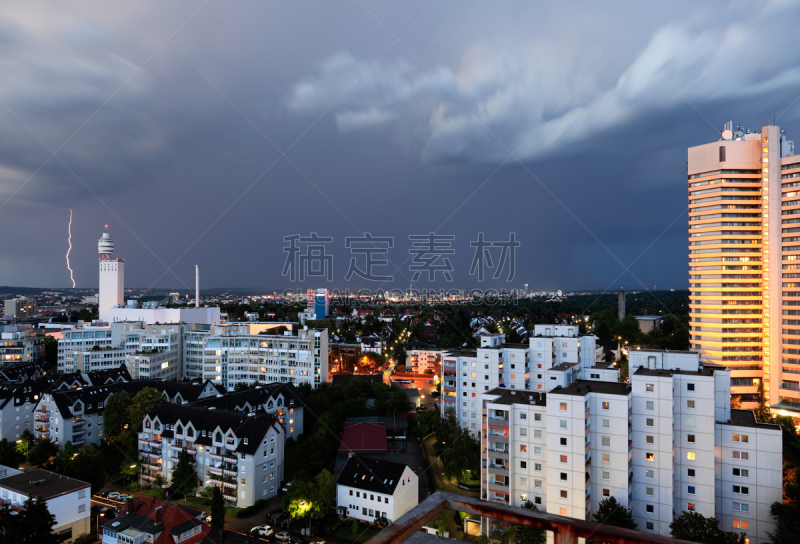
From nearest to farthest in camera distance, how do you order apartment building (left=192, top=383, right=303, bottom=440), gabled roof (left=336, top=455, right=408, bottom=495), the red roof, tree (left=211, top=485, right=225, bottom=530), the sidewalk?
tree (left=211, top=485, right=225, bottom=530), gabled roof (left=336, top=455, right=408, bottom=495), the sidewalk, the red roof, apartment building (left=192, top=383, right=303, bottom=440)

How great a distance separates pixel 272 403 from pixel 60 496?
747 centimetres

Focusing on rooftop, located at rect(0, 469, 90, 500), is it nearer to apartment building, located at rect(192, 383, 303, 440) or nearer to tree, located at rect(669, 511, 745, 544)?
apartment building, located at rect(192, 383, 303, 440)

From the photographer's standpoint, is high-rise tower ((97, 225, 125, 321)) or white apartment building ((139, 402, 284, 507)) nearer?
white apartment building ((139, 402, 284, 507))

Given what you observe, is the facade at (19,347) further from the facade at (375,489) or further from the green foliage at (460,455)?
the green foliage at (460,455)

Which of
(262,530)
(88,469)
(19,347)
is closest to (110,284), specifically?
(19,347)

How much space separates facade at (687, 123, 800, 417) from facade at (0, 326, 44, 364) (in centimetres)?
4596

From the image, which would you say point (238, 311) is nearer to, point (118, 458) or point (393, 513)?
point (118, 458)

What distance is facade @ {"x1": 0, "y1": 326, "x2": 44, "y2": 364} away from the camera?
A: 33.2 metres

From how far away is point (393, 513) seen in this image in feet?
40.0

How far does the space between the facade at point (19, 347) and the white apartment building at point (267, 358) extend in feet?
56.4

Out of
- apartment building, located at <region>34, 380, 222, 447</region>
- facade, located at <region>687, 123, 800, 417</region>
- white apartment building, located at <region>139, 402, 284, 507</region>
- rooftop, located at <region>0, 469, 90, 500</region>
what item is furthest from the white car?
facade, located at <region>687, 123, 800, 417</region>

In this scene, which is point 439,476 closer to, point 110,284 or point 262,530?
point 262,530

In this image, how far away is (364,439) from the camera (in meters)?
16.9

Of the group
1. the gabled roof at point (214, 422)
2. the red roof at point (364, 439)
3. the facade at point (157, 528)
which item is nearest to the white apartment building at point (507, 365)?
the red roof at point (364, 439)
